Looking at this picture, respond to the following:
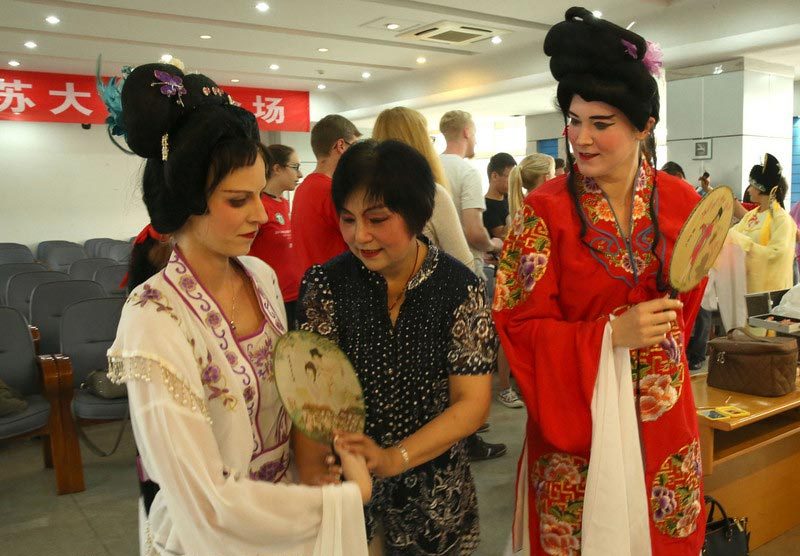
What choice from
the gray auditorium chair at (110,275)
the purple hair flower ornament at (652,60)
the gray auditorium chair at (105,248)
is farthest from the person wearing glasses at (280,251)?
the gray auditorium chair at (105,248)

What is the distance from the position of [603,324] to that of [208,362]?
752mm

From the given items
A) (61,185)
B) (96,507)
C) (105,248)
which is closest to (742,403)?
(96,507)

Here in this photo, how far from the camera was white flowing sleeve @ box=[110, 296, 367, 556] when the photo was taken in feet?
3.23

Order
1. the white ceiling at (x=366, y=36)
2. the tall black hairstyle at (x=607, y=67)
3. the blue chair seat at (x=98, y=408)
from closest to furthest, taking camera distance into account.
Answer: the tall black hairstyle at (x=607, y=67)
the blue chair seat at (x=98, y=408)
the white ceiling at (x=366, y=36)

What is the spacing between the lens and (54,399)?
3461 mm

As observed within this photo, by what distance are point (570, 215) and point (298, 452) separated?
725 millimetres

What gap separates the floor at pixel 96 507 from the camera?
112 inches

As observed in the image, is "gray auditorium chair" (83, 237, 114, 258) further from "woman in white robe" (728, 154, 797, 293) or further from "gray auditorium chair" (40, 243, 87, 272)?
"woman in white robe" (728, 154, 797, 293)

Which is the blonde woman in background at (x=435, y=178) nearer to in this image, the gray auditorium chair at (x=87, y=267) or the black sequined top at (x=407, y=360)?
the black sequined top at (x=407, y=360)

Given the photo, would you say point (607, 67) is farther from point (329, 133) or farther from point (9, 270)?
point (9, 270)

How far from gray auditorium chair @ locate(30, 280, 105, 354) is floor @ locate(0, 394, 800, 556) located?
694mm

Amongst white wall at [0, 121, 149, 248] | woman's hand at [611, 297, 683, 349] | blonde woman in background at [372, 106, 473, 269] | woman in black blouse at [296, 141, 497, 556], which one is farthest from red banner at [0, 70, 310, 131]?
woman's hand at [611, 297, 683, 349]

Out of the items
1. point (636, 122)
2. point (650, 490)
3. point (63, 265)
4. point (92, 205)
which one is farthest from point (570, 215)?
point (92, 205)

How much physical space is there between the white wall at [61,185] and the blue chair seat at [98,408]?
669cm
